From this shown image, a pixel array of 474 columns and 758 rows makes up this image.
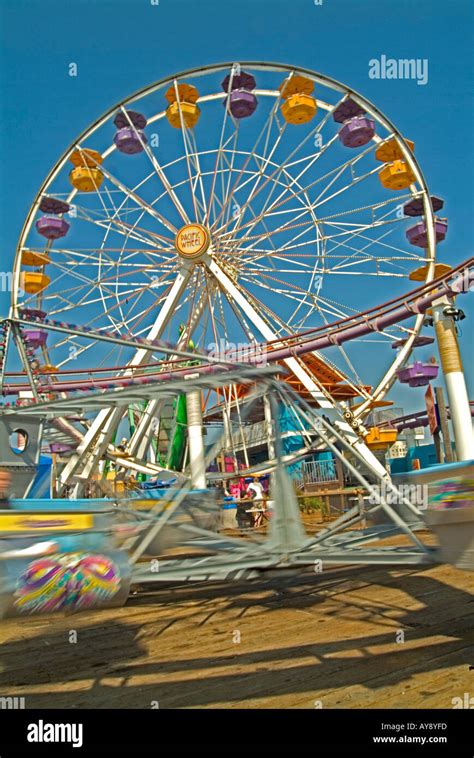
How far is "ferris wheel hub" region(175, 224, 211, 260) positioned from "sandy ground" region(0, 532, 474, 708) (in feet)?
38.8

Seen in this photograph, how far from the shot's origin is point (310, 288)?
1770 centimetres

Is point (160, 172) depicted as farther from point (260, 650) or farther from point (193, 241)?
point (260, 650)

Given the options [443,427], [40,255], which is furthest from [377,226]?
[40,255]

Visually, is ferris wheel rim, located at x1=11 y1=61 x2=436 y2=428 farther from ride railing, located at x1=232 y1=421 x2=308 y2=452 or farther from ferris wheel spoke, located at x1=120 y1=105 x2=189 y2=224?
ride railing, located at x1=232 y1=421 x2=308 y2=452

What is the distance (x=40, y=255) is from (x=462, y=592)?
16.0 meters

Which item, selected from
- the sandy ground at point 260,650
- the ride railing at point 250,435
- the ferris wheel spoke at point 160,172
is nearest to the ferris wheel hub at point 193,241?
the ferris wheel spoke at point 160,172

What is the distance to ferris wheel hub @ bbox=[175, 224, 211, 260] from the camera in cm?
1662

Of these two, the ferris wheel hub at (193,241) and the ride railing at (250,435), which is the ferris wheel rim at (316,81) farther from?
the ride railing at (250,435)

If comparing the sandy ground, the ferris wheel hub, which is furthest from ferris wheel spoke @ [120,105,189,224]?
the sandy ground

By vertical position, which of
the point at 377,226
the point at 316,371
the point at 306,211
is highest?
the point at 306,211

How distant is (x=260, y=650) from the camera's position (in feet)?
13.1

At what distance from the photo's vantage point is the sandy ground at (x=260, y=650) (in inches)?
124

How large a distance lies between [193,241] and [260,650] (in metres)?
→ 14.0
